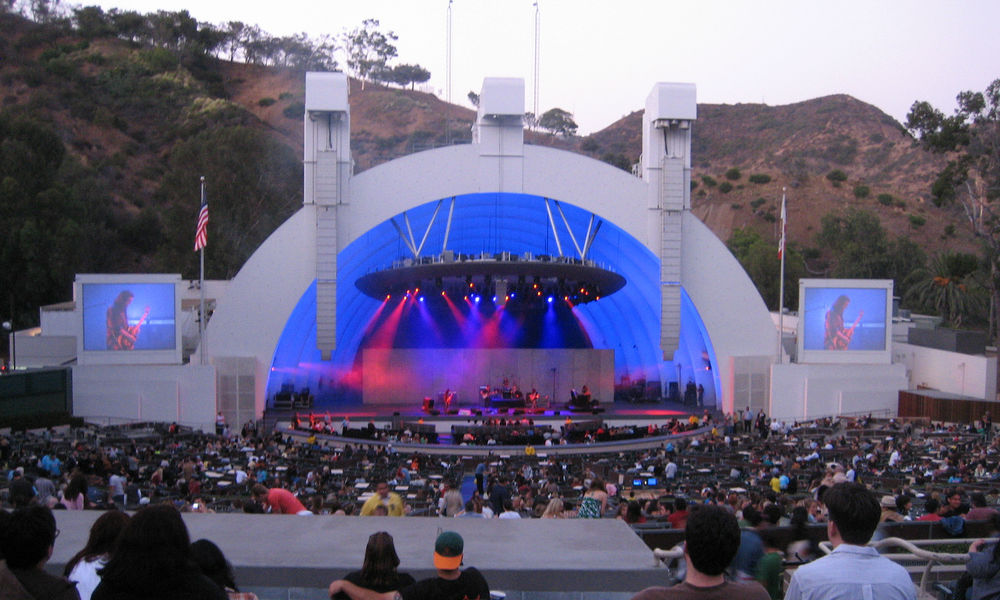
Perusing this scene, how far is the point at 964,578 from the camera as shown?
16.5 ft

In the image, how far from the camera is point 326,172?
28.1m

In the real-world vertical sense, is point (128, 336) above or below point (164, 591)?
below

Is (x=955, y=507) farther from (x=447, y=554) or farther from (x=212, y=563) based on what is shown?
(x=212, y=563)

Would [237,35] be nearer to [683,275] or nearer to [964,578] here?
[683,275]

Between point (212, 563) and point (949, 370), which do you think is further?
point (949, 370)

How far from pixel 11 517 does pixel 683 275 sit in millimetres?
28018

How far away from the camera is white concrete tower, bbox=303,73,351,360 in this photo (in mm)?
27891

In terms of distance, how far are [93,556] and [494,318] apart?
3251 centimetres

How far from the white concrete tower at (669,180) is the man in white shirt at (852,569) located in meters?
26.1

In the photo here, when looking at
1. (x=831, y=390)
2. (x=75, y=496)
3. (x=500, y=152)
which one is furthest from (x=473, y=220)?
(x=75, y=496)

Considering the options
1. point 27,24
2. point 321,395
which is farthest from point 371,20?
point 321,395

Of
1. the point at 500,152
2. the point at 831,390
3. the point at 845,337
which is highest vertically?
the point at 500,152

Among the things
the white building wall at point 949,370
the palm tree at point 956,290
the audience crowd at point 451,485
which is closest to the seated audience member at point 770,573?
the audience crowd at point 451,485

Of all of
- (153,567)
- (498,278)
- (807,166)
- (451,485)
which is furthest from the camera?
→ (807,166)
